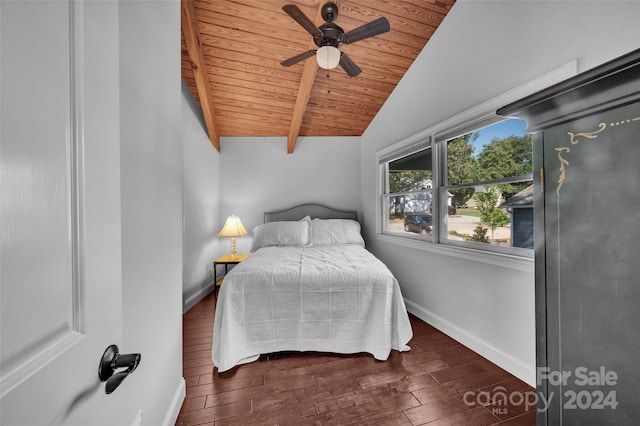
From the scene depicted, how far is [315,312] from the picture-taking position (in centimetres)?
202

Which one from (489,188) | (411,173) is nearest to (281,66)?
(411,173)

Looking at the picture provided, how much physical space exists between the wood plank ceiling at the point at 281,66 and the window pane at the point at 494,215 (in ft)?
5.38

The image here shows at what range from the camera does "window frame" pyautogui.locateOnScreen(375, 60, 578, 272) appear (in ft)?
5.46

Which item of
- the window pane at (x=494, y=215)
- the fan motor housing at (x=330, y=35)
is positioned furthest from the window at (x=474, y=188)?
the fan motor housing at (x=330, y=35)

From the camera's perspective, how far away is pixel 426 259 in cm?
270

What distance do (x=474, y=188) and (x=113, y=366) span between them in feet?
8.26

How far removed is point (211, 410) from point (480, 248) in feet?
7.33

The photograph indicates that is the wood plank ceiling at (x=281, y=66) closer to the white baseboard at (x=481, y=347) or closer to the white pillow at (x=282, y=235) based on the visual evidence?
the white pillow at (x=282, y=235)

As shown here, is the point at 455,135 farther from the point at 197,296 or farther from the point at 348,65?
the point at 197,296

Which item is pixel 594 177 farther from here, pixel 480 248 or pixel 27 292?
pixel 480 248

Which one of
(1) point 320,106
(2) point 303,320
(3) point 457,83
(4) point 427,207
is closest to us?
(2) point 303,320

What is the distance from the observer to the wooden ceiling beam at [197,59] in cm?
218

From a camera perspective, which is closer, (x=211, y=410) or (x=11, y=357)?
(x=11, y=357)

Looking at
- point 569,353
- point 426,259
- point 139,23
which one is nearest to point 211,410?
point 569,353
